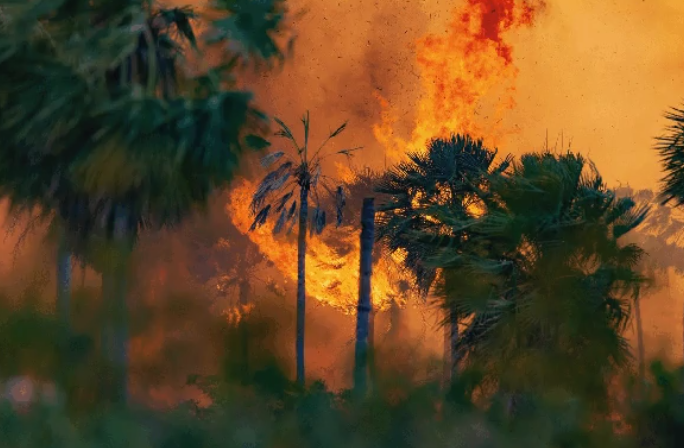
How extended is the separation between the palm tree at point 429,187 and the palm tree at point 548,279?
9.45 meters

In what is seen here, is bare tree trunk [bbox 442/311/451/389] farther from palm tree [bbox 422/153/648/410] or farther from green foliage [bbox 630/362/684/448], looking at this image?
green foliage [bbox 630/362/684/448]

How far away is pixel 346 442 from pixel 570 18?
6417 centimetres

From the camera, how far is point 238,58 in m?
17.9

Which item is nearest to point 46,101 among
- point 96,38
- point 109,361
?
point 96,38

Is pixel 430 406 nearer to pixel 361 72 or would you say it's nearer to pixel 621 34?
pixel 361 72

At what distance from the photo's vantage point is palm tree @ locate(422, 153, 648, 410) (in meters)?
17.3

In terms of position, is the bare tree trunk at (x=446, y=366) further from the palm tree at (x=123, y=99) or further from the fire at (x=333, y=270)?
the fire at (x=333, y=270)

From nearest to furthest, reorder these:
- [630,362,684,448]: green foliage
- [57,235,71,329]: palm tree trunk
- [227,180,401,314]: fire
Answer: [630,362,684,448]: green foliage
[57,235,71,329]: palm tree trunk
[227,180,401,314]: fire

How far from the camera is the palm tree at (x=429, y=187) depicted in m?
30.2

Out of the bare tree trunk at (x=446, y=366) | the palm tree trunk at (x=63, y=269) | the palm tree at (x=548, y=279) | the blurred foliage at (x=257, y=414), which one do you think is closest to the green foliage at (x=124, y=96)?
the palm tree trunk at (x=63, y=269)

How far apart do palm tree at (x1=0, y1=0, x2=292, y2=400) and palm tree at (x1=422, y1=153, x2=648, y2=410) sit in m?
5.16

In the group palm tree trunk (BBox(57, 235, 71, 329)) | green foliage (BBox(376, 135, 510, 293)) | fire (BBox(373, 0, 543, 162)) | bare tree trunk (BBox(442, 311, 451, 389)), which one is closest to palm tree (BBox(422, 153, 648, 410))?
bare tree trunk (BBox(442, 311, 451, 389))

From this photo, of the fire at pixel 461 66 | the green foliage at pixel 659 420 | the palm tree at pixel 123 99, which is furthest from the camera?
the fire at pixel 461 66

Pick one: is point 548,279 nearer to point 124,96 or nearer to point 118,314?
point 118,314
